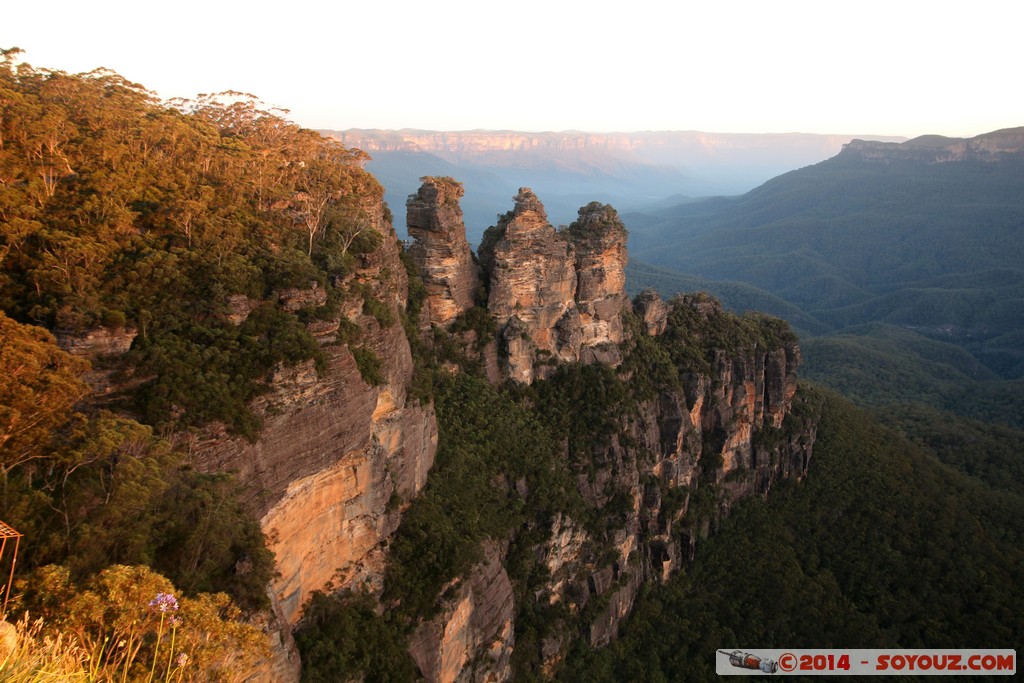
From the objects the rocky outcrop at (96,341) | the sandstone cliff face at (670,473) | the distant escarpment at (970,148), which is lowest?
the sandstone cliff face at (670,473)

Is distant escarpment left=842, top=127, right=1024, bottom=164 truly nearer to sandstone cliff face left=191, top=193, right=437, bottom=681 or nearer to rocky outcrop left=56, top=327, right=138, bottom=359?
sandstone cliff face left=191, top=193, right=437, bottom=681

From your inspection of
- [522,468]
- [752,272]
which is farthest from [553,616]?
[752,272]

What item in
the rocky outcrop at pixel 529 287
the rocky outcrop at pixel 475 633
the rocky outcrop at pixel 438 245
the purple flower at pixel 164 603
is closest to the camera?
the purple flower at pixel 164 603

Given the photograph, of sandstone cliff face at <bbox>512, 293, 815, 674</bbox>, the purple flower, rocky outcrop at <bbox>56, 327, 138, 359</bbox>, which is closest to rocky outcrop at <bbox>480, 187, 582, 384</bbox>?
sandstone cliff face at <bbox>512, 293, 815, 674</bbox>

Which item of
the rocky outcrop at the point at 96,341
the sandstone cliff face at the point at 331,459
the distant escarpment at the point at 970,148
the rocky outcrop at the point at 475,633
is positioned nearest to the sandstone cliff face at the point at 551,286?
the sandstone cliff face at the point at 331,459

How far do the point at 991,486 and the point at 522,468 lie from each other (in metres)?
46.3

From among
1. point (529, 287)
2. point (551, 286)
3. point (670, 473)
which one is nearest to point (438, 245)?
point (529, 287)

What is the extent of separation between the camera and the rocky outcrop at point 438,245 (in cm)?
2880

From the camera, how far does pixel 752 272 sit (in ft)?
540

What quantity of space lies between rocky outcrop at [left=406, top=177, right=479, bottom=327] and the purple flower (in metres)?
20.3

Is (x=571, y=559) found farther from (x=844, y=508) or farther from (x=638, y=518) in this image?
(x=844, y=508)

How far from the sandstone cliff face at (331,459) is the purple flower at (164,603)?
5.01 m

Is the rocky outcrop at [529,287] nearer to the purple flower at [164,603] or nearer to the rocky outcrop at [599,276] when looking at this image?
the rocky outcrop at [599,276]

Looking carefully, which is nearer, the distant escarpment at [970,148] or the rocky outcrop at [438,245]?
the rocky outcrop at [438,245]
